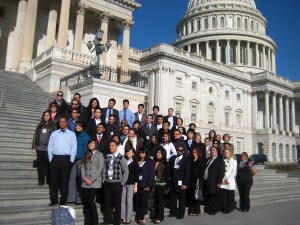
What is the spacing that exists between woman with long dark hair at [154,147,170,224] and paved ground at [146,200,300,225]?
0.35 m

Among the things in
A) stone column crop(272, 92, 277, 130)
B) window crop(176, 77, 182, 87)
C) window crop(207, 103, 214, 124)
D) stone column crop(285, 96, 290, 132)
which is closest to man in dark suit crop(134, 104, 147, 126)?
window crop(176, 77, 182, 87)

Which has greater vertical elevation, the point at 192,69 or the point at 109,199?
the point at 192,69

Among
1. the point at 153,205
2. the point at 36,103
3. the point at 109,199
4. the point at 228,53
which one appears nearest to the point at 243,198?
the point at 153,205

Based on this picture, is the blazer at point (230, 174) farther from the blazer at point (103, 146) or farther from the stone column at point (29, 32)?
the stone column at point (29, 32)

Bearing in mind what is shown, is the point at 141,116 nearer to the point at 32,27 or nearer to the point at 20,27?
the point at 32,27

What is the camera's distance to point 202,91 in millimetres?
49500

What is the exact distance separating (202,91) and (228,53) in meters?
25.1

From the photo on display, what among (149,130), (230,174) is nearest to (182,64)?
(149,130)

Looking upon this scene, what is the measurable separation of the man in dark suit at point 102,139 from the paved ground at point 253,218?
219 cm

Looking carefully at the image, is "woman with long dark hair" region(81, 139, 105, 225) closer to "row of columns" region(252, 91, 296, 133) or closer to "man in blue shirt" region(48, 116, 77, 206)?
"man in blue shirt" region(48, 116, 77, 206)

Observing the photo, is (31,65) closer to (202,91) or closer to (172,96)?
(172,96)

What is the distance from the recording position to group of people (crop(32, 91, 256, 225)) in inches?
278

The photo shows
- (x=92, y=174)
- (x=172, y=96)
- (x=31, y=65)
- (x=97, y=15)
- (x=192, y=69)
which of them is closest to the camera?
(x=92, y=174)

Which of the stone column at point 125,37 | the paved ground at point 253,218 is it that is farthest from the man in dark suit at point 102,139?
the stone column at point 125,37
